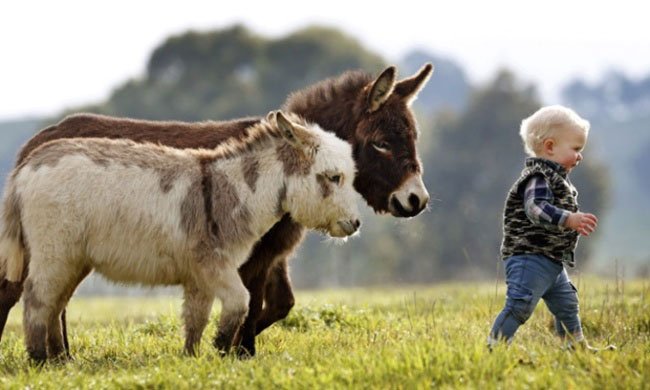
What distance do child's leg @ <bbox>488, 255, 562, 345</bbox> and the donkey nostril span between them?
1.36 m

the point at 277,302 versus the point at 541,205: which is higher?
the point at 541,205

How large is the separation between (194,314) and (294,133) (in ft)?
5.29

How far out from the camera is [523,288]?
298 inches

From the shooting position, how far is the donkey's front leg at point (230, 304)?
25.8 feet

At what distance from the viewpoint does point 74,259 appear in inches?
317

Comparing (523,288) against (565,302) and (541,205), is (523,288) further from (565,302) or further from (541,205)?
(541,205)

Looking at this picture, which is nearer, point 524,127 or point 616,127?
point 524,127

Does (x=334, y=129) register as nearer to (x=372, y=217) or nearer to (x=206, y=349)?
(x=206, y=349)

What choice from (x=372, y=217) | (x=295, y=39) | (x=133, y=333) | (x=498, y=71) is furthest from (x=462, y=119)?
(x=133, y=333)

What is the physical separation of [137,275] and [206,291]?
579 mm

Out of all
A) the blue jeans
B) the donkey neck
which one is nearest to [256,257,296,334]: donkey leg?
the donkey neck

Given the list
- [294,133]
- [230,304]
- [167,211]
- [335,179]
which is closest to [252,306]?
[230,304]

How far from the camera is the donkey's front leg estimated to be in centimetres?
786

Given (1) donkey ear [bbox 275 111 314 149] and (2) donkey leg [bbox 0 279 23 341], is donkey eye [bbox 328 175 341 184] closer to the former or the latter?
(1) donkey ear [bbox 275 111 314 149]
